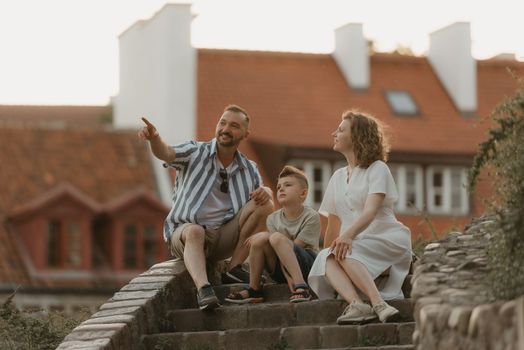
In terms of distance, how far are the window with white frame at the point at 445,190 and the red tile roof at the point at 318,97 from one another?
718mm

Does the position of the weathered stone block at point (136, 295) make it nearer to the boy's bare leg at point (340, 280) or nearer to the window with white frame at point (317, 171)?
the boy's bare leg at point (340, 280)

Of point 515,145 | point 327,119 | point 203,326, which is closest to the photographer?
point 515,145

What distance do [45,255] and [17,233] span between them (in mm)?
1483

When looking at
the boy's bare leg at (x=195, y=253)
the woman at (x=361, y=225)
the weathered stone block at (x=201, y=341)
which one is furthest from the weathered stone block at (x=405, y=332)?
the boy's bare leg at (x=195, y=253)

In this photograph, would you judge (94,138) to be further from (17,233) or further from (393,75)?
(393,75)

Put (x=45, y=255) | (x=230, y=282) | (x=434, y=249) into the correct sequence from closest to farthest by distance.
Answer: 1. (x=434, y=249)
2. (x=230, y=282)
3. (x=45, y=255)

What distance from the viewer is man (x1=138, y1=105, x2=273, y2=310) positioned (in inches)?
663

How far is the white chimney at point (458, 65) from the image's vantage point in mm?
67812

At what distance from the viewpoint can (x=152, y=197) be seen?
57406 millimetres

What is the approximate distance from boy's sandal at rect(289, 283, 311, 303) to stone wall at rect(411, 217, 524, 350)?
48.2 inches

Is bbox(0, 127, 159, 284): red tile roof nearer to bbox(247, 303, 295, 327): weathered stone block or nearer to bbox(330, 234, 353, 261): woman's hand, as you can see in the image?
bbox(247, 303, 295, 327): weathered stone block

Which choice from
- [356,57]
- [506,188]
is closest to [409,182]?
[356,57]

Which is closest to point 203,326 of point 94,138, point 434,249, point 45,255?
point 434,249

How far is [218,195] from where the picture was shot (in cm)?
1706
